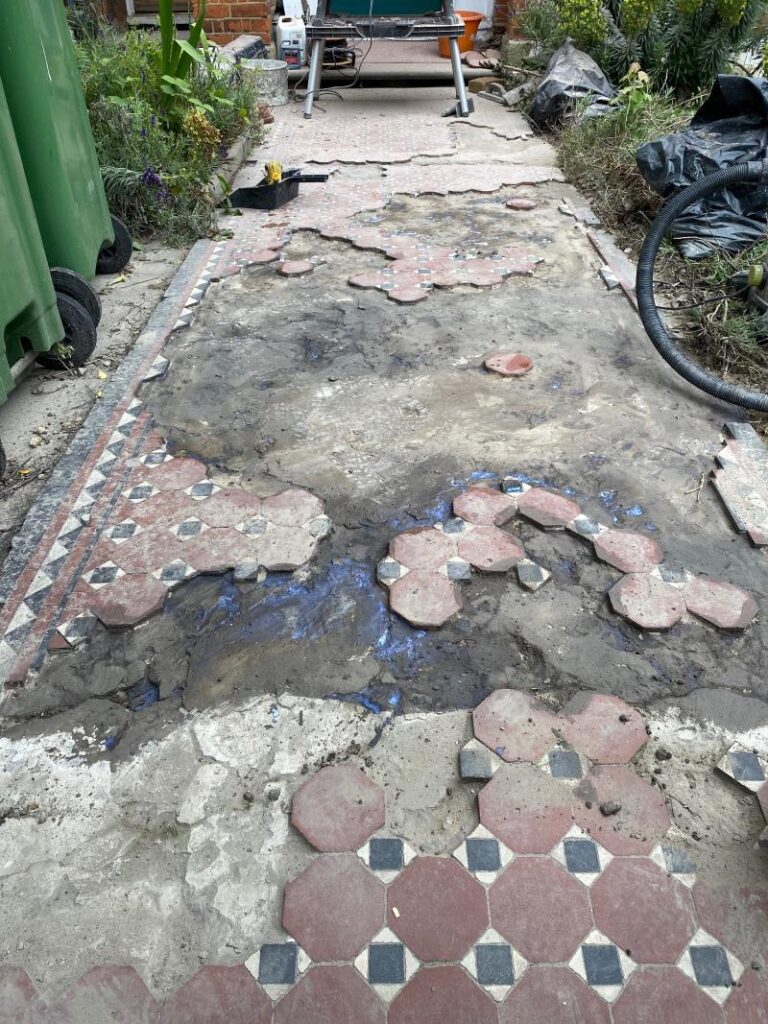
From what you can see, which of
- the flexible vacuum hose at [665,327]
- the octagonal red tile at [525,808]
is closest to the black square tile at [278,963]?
the octagonal red tile at [525,808]

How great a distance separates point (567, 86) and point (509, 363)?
4.23 meters

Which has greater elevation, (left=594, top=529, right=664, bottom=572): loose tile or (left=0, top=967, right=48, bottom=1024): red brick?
(left=0, top=967, right=48, bottom=1024): red brick

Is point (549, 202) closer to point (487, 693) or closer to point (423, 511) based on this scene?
point (423, 511)

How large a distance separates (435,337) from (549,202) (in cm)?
221

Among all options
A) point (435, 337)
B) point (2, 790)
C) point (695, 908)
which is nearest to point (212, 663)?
point (2, 790)

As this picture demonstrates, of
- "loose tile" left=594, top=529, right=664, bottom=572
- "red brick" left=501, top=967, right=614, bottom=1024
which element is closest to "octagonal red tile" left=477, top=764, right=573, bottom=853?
"red brick" left=501, top=967, right=614, bottom=1024

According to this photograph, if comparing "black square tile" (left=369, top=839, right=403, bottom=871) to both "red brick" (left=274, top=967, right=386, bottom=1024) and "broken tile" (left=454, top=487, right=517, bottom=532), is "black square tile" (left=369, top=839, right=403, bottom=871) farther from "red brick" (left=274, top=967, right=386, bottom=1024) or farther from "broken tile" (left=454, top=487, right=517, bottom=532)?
"broken tile" (left=454, top=487, right=517, bottom=532)

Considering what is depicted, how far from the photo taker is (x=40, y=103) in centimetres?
276

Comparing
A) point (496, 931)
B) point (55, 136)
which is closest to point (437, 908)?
point (496, 931)

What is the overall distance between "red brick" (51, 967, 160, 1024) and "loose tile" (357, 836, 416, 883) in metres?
0.45

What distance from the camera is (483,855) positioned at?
1496 millimetres

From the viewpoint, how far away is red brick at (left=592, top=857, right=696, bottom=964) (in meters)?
1.36

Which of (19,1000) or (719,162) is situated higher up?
(719,162)

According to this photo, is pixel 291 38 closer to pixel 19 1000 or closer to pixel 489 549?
pixel 489 549
